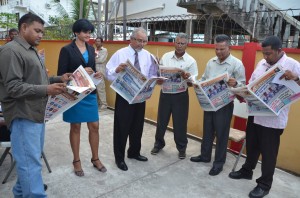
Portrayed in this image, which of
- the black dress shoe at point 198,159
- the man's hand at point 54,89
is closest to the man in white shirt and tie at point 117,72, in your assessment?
the black dress shoe at point 198,159

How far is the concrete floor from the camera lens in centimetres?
295

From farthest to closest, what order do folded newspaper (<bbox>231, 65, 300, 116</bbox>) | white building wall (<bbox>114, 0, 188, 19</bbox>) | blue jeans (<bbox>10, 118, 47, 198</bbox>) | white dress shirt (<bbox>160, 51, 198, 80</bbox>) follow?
white building wall (<bbox>114, 0, 188, 19</bbox>)
white dress shirt (<bbox>160, 51, 198, 80</bbox>)
folded newspaper (<bbox>231, 65, 300, 116</bbox>)
blue jeans (<bbox>10, 118, 47, 198</bbox>)

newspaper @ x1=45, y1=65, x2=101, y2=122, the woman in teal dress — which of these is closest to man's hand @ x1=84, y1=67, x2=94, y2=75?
the woman in teal dress

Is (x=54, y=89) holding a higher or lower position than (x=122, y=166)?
higher

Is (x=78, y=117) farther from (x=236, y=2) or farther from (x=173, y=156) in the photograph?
(x=236, y=2)

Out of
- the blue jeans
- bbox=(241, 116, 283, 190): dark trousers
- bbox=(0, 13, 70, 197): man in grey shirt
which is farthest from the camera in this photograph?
bbox=(241, 116, 283, 190): dark trousers

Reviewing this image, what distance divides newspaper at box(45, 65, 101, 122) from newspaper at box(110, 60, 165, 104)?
57 centimetres

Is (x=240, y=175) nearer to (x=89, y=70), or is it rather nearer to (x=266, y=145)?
(x=266, y=145)

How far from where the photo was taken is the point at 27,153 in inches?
85.0

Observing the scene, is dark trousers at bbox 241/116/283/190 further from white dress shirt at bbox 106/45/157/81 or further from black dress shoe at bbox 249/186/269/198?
white dress shirt at bbox 106/45/157/81

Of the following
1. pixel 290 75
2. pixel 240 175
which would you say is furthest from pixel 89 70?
pixel 240 175

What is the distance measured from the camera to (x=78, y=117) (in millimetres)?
3109

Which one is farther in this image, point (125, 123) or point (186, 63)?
point (186, 63)

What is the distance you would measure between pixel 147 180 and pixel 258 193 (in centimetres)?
124
